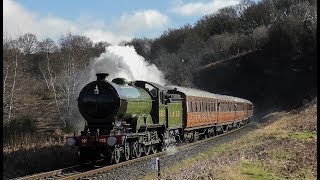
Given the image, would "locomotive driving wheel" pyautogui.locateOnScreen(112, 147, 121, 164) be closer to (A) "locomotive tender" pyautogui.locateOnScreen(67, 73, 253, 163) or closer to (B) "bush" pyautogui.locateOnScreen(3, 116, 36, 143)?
(A) "locomotive tender" pyautogui.locateOnScreen(67, 73, 253, 163)

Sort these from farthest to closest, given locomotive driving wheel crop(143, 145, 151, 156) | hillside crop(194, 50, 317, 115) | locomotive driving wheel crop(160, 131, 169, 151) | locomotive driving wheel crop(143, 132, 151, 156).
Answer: hillside crop(194, 50, 317, 115) → locomotive driving wheel crop(160, 131, 169, 151) → locomotive driving wheel crop(143, 145, 151, 156) → locomotive driving wheel crop(143, 132, 151, 156)

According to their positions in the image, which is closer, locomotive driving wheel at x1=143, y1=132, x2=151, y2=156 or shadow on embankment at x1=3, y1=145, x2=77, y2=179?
shadow on embankment at x1=3, y1=145, x2=77, y2=179

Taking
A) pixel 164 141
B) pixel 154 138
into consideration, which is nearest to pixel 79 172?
pixel 154 138

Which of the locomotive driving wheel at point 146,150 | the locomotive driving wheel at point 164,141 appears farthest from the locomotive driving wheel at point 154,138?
the locomotive driving wheel at point 146,150

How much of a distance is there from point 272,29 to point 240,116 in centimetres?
3118

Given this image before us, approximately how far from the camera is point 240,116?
126 feet

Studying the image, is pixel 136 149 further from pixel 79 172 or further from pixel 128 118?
pixel 79 172

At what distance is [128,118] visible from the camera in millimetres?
16188

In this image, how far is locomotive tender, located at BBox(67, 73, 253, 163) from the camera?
15.1m

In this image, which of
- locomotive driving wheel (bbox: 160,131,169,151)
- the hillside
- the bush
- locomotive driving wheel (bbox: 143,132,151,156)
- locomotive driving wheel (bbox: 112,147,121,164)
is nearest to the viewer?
locomotive driving wheel (bbox: 112,147,121,164)

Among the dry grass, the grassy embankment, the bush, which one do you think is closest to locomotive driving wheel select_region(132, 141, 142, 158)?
the grassy embankment

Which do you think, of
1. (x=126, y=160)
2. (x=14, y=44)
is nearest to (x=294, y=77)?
(x=14, y=44)

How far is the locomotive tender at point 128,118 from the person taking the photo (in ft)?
49.4

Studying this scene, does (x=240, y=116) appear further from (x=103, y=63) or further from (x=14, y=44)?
(x=14, y=44)
